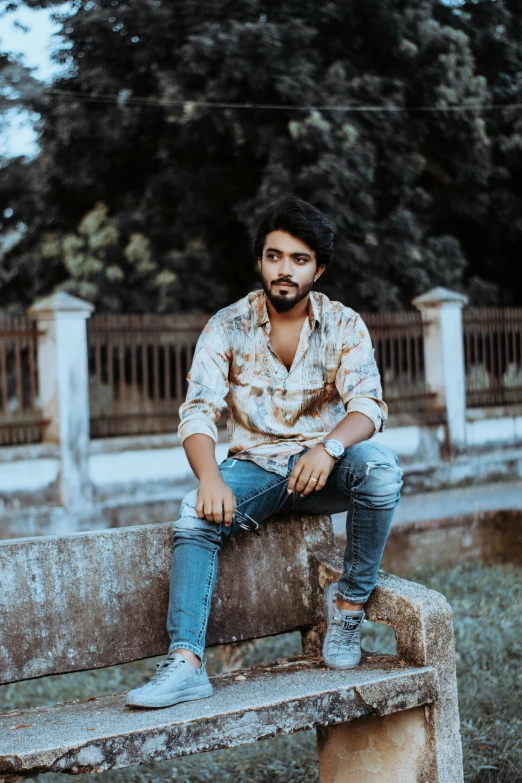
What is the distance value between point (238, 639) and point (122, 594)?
43 cm

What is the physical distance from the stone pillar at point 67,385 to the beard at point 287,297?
17.7 ft

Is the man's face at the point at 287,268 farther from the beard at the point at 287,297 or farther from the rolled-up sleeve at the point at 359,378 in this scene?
the rolled-up sleeve at the point at 359,378

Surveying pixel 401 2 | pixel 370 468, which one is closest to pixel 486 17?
pixel 401 2

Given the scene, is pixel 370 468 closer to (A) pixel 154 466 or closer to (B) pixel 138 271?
(A) pixel 154 466

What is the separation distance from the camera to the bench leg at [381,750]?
9.11 ft

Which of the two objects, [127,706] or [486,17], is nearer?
[127,706]

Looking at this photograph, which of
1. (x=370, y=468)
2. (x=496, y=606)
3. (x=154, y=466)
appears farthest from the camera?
(x=154, y=466)

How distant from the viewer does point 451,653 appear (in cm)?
277

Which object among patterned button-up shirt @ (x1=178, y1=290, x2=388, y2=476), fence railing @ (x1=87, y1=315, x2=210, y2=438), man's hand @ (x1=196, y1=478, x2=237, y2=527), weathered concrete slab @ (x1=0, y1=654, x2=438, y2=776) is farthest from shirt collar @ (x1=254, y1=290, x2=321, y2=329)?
fence railing @ (x1=87, y1=315, x2=210, y2=438)

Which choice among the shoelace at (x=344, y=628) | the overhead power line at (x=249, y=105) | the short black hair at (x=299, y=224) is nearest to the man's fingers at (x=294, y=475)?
the shoelace at (x=344, y=628)

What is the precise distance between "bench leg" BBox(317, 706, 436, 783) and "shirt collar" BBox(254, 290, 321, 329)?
125cm

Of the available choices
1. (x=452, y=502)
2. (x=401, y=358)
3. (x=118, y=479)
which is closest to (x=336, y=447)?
(x=118, y=479)

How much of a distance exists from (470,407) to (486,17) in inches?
239

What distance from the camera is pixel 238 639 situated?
3.03m
